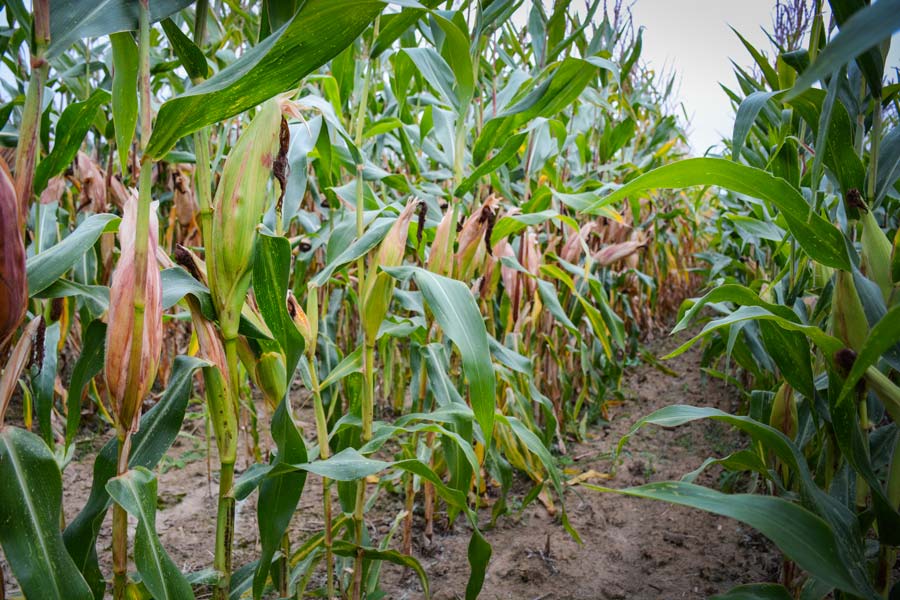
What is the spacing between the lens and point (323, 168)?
1178mm

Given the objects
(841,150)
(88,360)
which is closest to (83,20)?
(88,360)

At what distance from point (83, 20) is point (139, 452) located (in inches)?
20.1

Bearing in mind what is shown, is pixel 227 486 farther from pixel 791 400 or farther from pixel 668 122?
pixel 668 122

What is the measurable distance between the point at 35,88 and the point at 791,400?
1220 millimetres

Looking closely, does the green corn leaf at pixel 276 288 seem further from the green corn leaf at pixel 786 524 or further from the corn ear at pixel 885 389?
the corn ear at pixel 885 389

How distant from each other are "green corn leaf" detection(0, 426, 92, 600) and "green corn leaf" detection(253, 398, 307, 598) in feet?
0.74

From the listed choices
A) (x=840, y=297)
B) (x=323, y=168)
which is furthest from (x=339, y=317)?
(x=840, y=297)

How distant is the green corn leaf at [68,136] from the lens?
876 mm

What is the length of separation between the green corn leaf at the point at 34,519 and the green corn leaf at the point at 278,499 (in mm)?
226

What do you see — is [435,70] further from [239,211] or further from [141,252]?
[141,252]

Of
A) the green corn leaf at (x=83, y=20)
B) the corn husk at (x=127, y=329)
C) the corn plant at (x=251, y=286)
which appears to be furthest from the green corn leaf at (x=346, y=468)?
the green corn leaf at (x=83, y=20)

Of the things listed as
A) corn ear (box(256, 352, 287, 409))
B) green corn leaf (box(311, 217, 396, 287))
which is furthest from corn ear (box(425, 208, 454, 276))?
corn ear (box(256, 352, 287, 409))

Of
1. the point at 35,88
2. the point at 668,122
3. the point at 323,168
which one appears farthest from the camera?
the point at 668,122

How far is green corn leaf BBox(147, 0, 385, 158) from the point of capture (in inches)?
22.5
